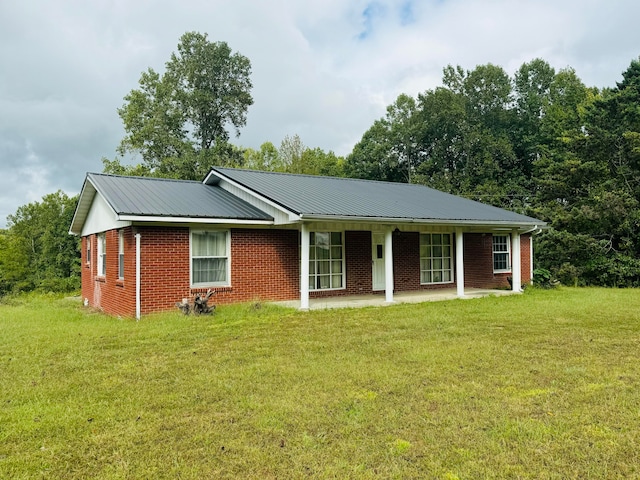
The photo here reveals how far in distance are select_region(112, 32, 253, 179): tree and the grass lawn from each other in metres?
25.6

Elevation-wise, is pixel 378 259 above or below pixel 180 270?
above

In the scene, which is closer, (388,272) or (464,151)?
(388,272)

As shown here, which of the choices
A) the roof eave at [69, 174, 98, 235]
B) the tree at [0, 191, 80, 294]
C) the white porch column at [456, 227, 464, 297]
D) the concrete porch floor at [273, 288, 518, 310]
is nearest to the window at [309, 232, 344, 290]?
the concrete porch floor at [273, 288, 518, 310]

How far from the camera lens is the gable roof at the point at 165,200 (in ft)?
36.8

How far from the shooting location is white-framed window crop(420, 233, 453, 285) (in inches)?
663

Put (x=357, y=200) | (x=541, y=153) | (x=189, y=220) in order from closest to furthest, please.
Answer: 1. (x=189, y=220)
2. (x=357, y=200)
3. (x=541, y=153)

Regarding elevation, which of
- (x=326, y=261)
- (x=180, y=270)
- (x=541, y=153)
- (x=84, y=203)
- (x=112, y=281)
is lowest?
(x=112, y=281)

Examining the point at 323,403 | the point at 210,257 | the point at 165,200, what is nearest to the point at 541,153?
the point at 210,257

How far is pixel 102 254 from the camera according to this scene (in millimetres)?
14750

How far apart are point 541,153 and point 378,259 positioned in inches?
1047

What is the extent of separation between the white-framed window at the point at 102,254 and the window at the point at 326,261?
19.9 ft

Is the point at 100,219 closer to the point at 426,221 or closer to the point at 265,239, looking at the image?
the point at 265,239

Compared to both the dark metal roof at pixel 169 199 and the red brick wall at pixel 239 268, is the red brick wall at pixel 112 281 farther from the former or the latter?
the dark metal roof at pixel 169 199

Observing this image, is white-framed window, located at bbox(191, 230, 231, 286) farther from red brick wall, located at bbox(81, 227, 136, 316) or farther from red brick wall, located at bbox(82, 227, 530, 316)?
red brick wall, located at bbox(81, 227, 136, 316)
